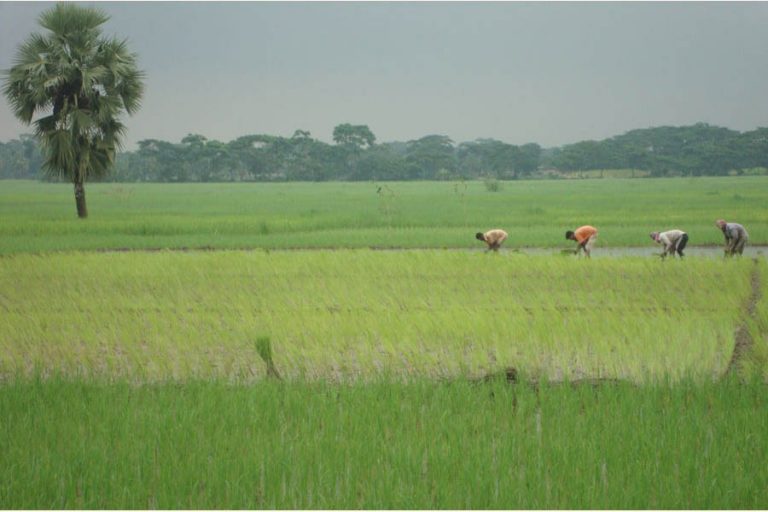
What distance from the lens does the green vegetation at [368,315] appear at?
5.05 m

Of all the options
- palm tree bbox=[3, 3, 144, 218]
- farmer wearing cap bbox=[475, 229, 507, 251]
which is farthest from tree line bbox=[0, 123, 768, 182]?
farmer wearing cap bbox=[475, 229, 507, 251]

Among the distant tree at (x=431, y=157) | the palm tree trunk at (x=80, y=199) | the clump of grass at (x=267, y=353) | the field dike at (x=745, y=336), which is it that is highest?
the distant tree at (x=431, y=157)

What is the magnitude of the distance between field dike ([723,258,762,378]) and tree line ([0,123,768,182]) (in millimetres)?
19577

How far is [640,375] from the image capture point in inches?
184

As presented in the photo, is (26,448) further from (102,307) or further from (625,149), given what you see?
(625,149)

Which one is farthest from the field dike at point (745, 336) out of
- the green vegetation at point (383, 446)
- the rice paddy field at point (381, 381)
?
the green vegetation at point (383, 446)

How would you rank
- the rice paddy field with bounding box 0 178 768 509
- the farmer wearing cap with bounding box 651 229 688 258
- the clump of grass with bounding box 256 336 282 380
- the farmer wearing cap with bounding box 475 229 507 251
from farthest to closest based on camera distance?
1. the farmer wearing cap with bounding box 475 229 507 251
2. the farmer wearing cap with bounding box 651 229 688 258
3. the clump of grass with bounding box 256 336 282 380
4. the rice paddy field with bounding box 0 178 768 509

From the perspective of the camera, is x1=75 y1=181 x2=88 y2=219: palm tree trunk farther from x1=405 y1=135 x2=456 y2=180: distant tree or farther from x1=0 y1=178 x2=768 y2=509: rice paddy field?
x1=405 y1=135 x2=456 y2=180: distant tree

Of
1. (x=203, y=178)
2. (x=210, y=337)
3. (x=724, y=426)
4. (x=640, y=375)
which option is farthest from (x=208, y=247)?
(x=203, y=178)

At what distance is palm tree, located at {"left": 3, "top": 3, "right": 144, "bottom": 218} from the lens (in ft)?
49.9

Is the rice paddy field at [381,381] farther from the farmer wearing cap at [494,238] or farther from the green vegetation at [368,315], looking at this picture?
the farmer wearing cap at [494,238]

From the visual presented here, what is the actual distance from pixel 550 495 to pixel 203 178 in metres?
31.2

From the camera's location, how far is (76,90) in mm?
15766

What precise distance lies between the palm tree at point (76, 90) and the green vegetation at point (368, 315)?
20.3ft
